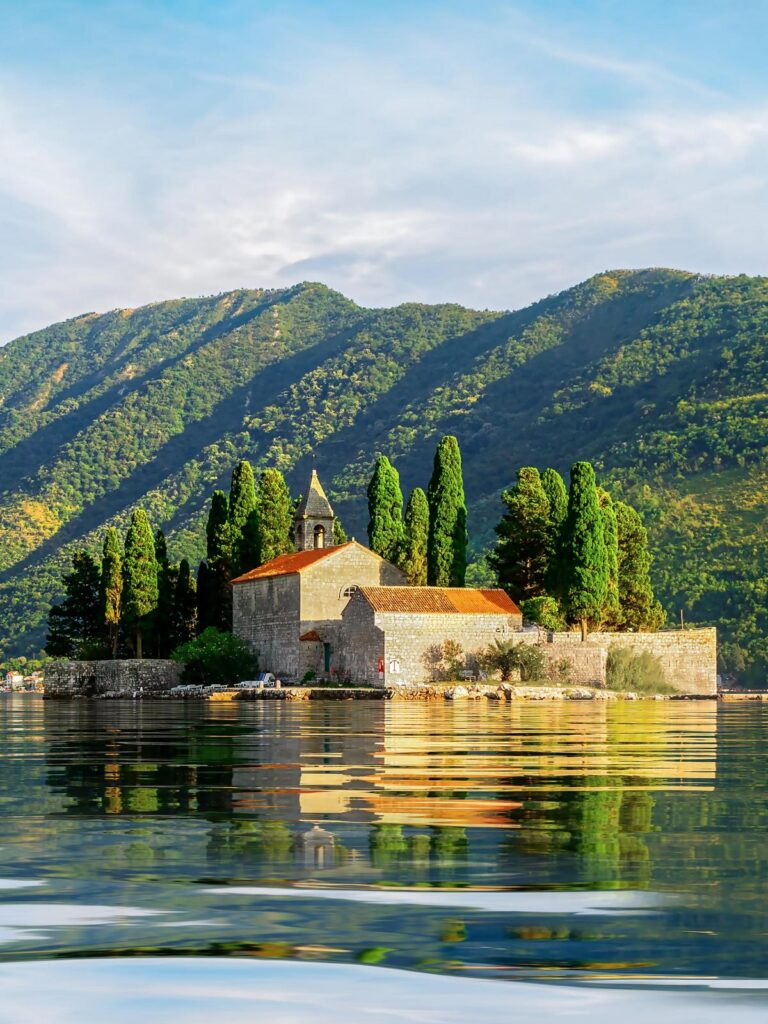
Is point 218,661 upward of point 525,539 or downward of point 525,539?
downward

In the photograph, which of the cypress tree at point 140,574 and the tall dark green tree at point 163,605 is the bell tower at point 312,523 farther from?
the cypress tree at point 140,574

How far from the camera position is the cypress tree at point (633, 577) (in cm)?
6358

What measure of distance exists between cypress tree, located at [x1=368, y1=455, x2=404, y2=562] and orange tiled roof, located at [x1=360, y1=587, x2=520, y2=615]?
711cm

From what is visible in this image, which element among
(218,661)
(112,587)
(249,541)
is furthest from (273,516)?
(112,587)

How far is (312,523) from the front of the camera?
6506 centimetres

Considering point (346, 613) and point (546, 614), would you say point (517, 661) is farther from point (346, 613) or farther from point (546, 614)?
point (346, 613)

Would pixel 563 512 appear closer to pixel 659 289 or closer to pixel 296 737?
pixel 296 737

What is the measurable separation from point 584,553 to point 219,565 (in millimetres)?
18899

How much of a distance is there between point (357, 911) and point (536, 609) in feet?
171

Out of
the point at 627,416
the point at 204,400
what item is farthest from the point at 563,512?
the point at 204,400

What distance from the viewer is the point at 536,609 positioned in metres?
56.8

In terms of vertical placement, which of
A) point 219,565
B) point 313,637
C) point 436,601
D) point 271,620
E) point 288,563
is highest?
point 219,565

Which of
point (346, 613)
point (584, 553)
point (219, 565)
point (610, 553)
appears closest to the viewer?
point (584, 553)

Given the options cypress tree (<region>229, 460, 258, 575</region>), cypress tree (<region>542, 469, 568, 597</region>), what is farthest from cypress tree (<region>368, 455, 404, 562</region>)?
cypress tree (<region>542, 469, 568, 597</region>)
